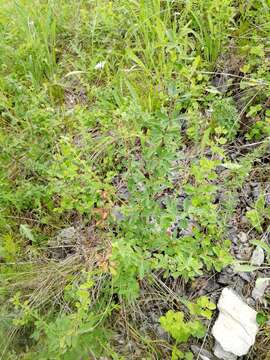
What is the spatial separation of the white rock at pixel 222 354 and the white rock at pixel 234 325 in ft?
0.05

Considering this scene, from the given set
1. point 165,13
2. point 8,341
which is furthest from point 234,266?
point 165,13

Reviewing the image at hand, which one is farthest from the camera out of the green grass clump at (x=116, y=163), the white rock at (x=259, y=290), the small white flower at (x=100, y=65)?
the small white flower at (x=100, y=65)

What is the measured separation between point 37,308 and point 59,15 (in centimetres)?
217

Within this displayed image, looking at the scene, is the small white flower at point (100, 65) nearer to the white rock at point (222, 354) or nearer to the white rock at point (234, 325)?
the white rock at point (234, 325)

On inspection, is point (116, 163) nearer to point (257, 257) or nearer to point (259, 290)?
point (257, 257)

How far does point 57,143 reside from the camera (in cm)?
235

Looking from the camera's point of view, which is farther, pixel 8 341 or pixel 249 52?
pixel 249 52

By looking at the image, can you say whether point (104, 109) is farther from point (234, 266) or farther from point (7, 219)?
point (234, 266)

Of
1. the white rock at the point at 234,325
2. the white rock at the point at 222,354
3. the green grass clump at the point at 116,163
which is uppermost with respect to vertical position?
the green grass clump at the point at 116,163

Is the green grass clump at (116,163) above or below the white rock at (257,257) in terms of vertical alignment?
above

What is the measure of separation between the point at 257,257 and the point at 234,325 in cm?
35

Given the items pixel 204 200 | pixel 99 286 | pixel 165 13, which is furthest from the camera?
pixel 165 13

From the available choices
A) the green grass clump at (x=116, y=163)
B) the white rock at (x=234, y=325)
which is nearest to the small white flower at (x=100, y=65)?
the green grass clump at (x=116, y=163)

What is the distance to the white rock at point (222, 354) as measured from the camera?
180cm
